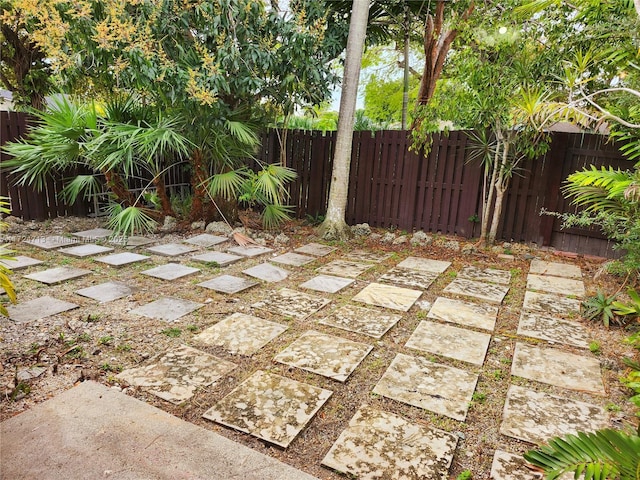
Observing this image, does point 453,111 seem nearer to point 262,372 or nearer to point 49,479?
point 262,372

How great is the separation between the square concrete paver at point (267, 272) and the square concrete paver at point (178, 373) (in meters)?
1.46

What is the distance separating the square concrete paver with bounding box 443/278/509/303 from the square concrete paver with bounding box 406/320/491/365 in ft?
2.55

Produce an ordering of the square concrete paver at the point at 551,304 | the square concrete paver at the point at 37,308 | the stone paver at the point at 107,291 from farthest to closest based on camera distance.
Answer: the square concrete paver at the point at 551,304
the stone paver at the point at 107,291
the square concrete paver at the point at 37,308

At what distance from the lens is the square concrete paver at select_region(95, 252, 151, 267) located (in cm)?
399

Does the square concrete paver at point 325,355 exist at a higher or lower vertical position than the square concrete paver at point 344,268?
lower

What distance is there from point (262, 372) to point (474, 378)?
1186mm

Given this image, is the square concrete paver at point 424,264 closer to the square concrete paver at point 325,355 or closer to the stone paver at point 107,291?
the square concrete paver at point 325,355

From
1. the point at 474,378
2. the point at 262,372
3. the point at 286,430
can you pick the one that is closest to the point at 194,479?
the point at 286,430

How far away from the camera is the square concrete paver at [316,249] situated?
189 inches

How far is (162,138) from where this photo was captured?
449 cm

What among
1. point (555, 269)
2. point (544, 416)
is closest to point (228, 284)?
point (544, 416)

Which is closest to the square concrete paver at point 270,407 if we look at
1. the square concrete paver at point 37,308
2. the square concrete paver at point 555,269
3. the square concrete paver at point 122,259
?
the square concrete paver at point 37,308

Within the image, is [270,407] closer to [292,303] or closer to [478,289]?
[292,303]

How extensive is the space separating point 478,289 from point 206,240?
10.4 ft
